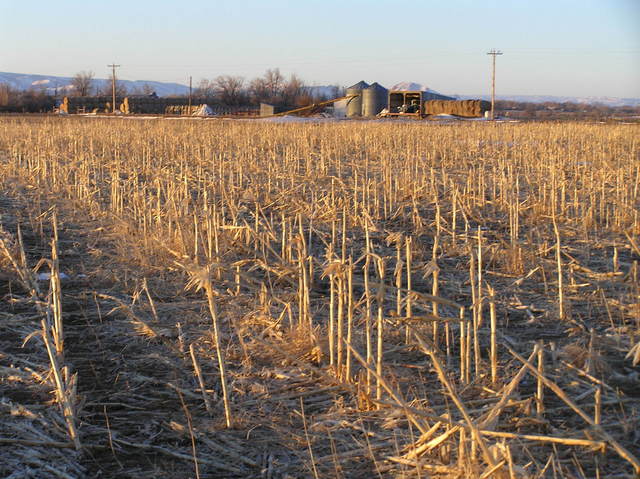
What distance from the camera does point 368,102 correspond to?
52.8 meters

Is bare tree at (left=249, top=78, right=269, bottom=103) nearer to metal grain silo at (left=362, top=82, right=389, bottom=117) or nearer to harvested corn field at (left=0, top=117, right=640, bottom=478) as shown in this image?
metal grain silo at (left=362, top=82, right=389, bottom=117)

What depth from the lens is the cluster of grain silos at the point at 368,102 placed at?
172ft

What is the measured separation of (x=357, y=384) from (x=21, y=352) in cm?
189

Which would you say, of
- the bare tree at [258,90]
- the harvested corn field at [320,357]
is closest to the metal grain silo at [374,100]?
the bare tree at [258,90]

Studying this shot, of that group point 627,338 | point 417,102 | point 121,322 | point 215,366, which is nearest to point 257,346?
point 215,366

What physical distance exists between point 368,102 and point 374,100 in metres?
0.47

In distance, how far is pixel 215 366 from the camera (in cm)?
367

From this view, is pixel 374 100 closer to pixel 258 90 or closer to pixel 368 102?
pixel 368 102

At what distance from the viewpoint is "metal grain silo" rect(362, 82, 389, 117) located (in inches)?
2062

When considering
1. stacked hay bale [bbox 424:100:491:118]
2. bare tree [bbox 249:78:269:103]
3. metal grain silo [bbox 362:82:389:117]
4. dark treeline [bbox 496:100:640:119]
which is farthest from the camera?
bare tree [bbox 249:78:269:103]

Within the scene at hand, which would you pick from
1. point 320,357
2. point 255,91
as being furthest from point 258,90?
point 320,357

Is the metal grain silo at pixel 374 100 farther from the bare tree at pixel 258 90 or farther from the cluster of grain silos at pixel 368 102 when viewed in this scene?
the bare tree at pixel 258 90

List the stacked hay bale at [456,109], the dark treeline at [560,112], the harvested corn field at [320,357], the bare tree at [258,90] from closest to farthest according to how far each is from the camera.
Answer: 1. the harvested corn field at [320,357]
2. the stacked hay bale at [456,109]
3. the dark treeline at [560,112]
4. the bare tree at [258,90]

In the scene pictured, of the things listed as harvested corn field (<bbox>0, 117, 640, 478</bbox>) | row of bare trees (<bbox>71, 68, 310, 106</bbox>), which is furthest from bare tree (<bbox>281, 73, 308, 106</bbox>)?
harvested corn field (<bbox>0, 117, 640, 478</bbox>)
